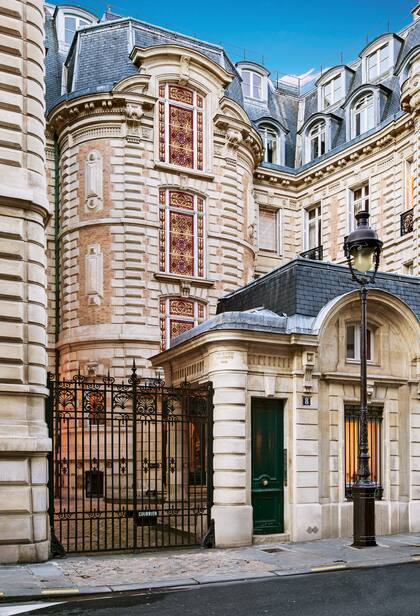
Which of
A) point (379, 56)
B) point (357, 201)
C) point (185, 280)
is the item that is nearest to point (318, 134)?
point (379, 56)

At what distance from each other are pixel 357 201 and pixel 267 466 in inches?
746

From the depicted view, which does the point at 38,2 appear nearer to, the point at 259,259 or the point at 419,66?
the point at 419,66

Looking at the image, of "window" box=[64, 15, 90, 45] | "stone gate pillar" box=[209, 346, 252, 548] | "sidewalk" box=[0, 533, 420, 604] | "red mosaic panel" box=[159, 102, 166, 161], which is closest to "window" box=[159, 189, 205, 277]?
"red mosaic panel" box=[159, 102, 166, 161]

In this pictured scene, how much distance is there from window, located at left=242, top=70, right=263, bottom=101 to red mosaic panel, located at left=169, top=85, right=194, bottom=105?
829 centimetres

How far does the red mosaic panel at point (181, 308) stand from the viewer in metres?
29.0

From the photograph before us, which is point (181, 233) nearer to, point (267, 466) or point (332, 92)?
point (332, 92)

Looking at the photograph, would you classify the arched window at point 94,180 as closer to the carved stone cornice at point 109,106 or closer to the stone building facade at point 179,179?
the stone building facade at point 179,179

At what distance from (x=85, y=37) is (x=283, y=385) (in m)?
21.2

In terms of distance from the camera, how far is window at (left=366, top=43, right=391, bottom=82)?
109 ft

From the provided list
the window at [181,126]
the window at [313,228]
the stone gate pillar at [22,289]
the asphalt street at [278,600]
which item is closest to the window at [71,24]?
the window at [181,126]

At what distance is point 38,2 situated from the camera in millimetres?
14531

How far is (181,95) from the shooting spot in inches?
1187

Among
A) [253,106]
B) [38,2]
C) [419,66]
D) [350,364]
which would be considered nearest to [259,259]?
[253,106]

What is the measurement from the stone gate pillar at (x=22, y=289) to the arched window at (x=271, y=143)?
2294 cm
